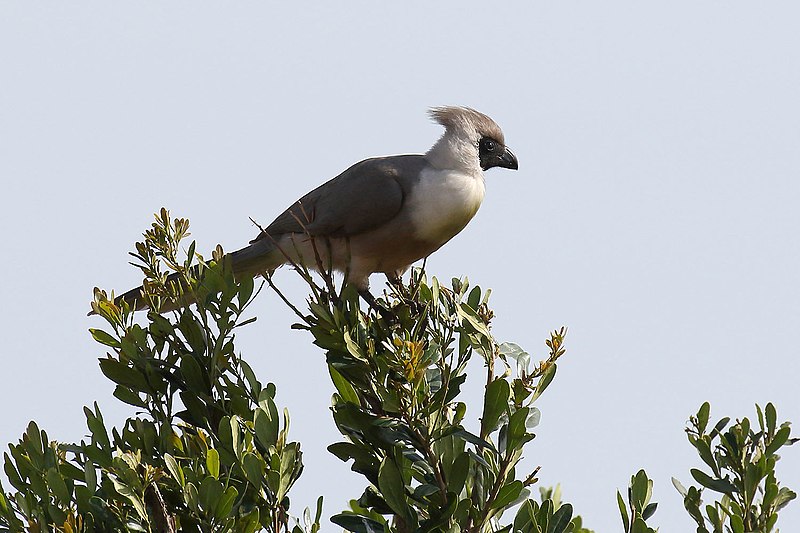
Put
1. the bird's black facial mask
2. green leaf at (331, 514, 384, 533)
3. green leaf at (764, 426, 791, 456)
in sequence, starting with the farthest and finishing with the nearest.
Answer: the bird's black facial mask
green leaf at (764, 426, 791, 456)
green leaf at (331, 514, 384, 533)

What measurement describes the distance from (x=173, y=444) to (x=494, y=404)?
102cm

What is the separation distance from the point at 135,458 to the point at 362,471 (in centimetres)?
71

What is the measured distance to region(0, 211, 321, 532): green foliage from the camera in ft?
9.85

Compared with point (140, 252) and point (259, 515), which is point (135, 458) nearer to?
point (259, 515)

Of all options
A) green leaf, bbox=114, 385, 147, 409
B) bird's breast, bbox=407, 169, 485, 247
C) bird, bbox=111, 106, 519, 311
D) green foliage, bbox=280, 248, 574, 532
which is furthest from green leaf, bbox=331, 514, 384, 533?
bird's breast, bbox=407, 169, 485, 247

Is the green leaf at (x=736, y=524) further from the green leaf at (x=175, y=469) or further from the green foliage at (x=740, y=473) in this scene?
the green leaf at (x=175, y=469)

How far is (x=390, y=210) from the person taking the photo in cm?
503

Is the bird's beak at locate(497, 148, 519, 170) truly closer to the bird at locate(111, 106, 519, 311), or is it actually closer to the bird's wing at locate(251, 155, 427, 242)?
the bird at locate(111, 106, 519, 311)

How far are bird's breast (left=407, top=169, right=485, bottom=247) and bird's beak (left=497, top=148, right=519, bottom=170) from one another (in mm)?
392

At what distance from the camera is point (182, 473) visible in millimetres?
3012

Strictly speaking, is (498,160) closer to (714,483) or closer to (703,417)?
(703,417)

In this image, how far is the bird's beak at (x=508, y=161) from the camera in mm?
5453

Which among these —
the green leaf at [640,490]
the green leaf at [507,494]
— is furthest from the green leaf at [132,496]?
the green leaf at [640,490]

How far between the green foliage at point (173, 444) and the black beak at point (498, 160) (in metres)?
2.19
